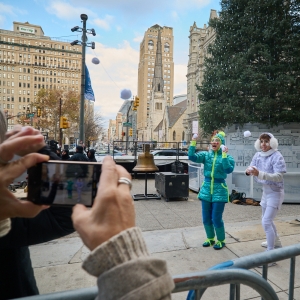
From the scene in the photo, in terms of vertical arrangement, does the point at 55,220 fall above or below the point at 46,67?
below

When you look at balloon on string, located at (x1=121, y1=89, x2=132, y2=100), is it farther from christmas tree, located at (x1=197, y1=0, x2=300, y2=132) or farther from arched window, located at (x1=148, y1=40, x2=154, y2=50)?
arched window, located at (x1=148, y1=40, x2=154, y2=50)

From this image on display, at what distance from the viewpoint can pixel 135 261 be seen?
0.69 metres

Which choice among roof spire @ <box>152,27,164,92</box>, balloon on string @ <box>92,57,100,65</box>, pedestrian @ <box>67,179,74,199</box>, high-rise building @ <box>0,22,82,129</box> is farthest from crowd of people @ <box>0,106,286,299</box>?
roof spire @ <box>152,27,164,92</box>

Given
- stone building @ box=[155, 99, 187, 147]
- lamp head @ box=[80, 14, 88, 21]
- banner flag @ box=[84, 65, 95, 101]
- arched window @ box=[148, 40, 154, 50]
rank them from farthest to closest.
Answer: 1. arched window @ box=[148, 40, 154, 50]
2. stone building @ box=[155, 99, 187, 147]
3. banner flag @ box=[84, 65, 95, 101]
4. lamp head @ box=[80, 14, 88, 21]

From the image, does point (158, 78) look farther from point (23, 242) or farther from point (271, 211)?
point (23, 242)

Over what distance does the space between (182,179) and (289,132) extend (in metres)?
4.75

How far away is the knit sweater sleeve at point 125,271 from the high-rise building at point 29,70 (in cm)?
9473

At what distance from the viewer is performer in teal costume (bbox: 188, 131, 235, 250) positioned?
190 inches

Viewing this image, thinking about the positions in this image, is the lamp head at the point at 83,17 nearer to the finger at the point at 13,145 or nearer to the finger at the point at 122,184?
the finger at the point at 13,145

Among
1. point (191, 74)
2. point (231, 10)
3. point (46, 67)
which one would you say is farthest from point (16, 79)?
point (231, 10)

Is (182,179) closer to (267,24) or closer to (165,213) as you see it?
(165,213)

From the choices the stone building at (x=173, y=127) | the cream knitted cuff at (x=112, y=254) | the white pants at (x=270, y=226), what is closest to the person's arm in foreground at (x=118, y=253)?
the cream knitted cuff at (x=112, y=254)

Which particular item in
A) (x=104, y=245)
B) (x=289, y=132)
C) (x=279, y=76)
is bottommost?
(x=104, y=245)

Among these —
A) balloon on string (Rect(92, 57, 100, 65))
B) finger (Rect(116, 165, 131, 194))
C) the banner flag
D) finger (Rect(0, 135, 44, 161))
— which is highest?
balloon on string (Rect(92, 57, 100, 65))
